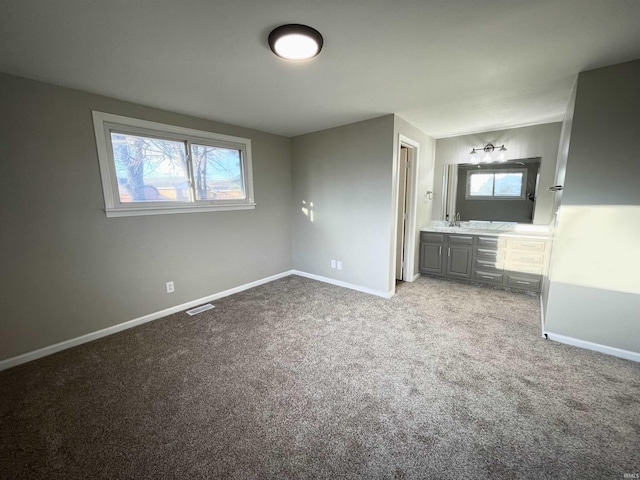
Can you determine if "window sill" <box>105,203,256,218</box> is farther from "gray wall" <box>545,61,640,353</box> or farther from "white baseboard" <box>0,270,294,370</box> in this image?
"gray wall" <box>545,61,640,353</box>

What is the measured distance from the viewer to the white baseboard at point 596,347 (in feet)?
6.88

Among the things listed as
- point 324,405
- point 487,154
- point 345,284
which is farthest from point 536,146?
point 324,405

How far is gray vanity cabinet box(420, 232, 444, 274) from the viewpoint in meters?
4.08

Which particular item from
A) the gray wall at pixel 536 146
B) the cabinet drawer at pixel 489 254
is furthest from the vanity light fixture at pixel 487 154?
the cabinet drawer at pixel 489 254

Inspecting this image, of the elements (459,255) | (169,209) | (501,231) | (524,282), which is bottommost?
(524,282)

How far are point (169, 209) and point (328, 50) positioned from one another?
2.36 m

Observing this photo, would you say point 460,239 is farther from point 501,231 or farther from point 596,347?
point 596,347

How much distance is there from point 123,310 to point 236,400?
1.81 meters

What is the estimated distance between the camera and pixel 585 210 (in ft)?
7.04

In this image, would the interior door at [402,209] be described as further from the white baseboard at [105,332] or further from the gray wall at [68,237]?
the gray wall at [68,237]

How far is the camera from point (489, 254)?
3.71m

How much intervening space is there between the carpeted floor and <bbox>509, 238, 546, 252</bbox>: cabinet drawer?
3.67 ft

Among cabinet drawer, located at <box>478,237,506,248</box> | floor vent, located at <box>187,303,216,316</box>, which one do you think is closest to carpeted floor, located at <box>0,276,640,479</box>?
floor vent, located at <box>187,303,216,316</box>

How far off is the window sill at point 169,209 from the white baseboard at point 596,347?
12.4ft
